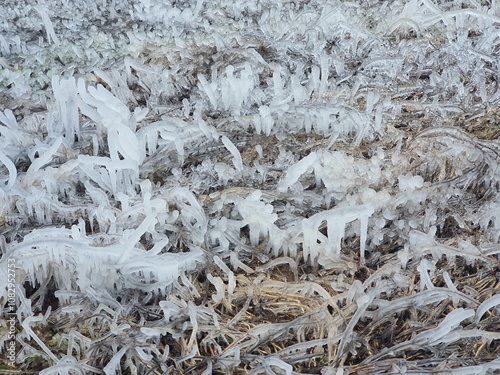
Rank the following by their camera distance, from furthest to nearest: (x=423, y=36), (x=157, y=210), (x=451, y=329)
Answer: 1. (x=423, y=36)
2. (x=157, y=210)
3. (x=451, y=329)

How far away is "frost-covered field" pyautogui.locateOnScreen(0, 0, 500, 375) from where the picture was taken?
0.84 meters

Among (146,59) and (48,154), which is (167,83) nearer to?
(146,59)

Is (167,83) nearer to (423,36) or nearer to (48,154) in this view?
(48,154)

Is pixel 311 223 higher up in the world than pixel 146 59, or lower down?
lower down

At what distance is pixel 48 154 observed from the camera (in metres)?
0.98

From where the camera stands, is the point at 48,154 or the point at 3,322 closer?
the point at 3,322

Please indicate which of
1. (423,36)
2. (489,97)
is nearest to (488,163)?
(489,97)

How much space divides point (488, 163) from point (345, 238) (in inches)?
12.7

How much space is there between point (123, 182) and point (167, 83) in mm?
350

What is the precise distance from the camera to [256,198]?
3.06 feet

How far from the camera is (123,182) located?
40.4 inches

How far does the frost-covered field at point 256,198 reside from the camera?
0.84m

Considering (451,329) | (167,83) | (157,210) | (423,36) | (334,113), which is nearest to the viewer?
(451,329)

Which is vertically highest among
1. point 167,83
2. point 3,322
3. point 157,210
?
point 167,83
